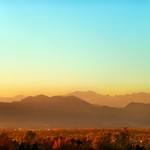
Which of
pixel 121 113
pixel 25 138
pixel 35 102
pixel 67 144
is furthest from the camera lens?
pixel 35 102

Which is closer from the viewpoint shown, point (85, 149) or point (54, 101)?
point (85, 149)

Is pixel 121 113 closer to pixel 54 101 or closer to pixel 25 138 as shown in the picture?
pixel 54 101

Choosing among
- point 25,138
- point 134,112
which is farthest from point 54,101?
point 25,138

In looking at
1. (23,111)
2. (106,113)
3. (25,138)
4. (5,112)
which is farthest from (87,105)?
(25,138)

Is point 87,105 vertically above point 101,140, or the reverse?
point 87,105

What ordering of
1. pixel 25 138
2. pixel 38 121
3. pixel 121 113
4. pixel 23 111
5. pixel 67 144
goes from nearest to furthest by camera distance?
pixel 67 144
pixel 25 138
pixel 38 121
pixel 23 111
pixel 121 113

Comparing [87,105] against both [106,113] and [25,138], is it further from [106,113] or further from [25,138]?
[25,138]
